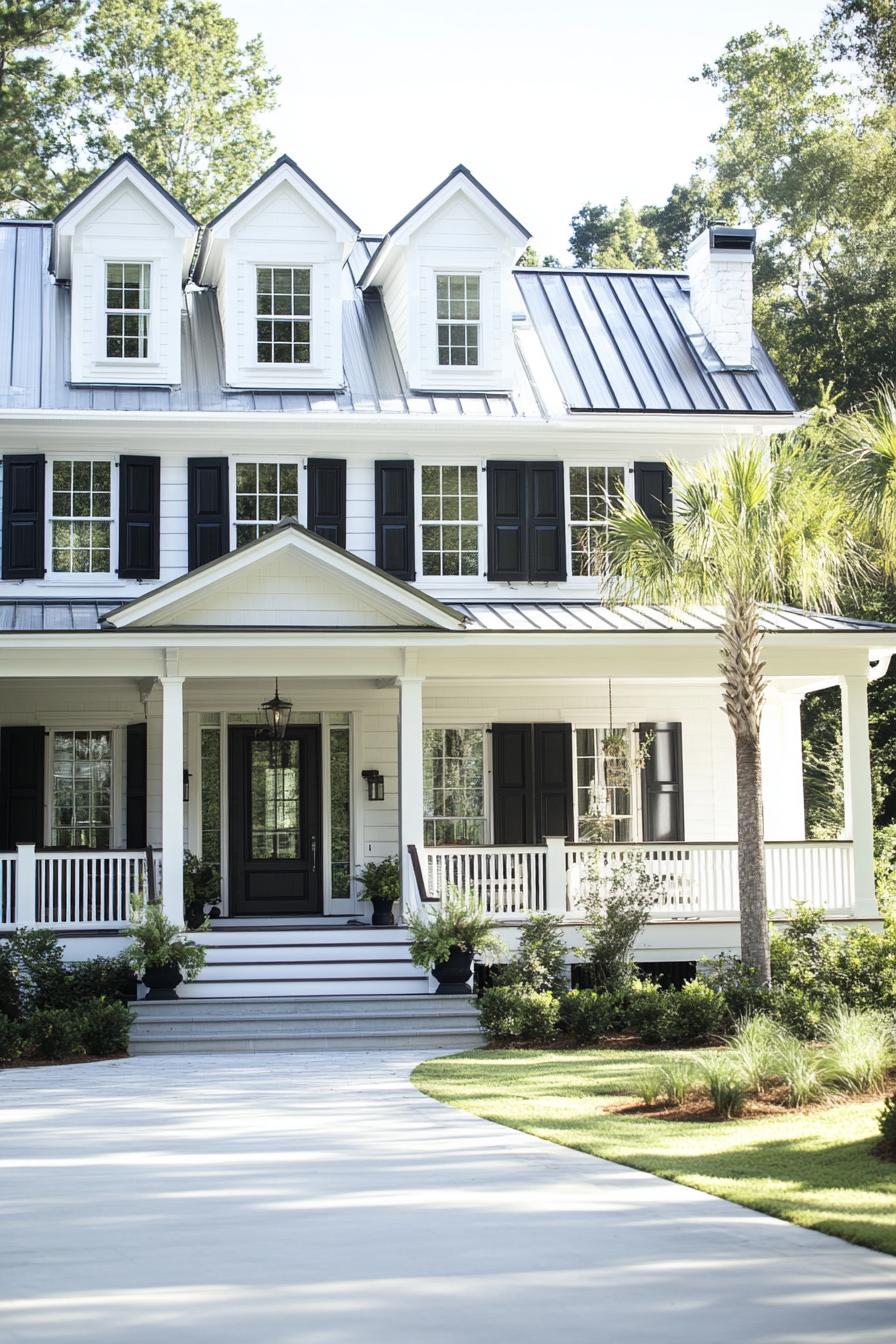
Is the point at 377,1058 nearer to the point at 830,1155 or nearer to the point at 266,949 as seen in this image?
the point at 266,949

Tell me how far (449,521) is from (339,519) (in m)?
1.38

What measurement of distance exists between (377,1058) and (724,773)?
742 cm

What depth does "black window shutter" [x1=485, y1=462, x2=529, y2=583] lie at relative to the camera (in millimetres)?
19672

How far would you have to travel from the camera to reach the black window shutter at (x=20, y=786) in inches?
749

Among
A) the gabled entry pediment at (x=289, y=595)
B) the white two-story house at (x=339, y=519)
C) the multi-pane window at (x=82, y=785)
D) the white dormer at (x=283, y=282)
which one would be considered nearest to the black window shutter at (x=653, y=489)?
the white two-story house at (x=339, y=519)

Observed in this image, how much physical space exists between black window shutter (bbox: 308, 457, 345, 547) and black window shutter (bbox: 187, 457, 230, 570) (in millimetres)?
1045

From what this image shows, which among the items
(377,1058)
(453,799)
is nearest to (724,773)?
(453,799)

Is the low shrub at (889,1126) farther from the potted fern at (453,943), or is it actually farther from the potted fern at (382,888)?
the potted fern at (382,888)

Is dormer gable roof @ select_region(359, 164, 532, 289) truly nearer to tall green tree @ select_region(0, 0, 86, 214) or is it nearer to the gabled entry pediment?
the gabled entry pediment

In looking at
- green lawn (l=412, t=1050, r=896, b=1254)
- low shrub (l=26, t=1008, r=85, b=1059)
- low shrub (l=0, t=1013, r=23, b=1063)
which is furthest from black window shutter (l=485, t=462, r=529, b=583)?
low shrub (l=0, t=1013, r=23, b=1063)

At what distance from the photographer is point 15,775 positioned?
19078 mm

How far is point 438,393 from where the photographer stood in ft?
66.0

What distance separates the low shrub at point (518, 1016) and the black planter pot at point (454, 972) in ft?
3.54

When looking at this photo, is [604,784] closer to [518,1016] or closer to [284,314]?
[518,1016]
